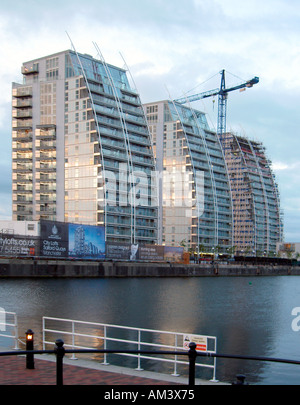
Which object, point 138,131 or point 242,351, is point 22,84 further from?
point 242,351

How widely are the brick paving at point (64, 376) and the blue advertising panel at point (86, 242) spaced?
303 feet

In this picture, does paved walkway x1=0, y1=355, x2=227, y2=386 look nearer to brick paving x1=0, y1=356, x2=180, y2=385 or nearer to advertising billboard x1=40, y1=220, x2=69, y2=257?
brick paving x1=0, y1=356, x2=180, y2=385

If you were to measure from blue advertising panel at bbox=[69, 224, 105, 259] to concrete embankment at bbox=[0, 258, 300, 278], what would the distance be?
2.38m

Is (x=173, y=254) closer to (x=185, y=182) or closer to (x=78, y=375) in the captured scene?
(x=185, y=182)

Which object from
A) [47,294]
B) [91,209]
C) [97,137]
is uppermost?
[97,137]

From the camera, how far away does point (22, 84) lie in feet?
527

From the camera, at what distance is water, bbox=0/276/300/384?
1106 inches

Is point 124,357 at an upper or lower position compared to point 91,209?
lower

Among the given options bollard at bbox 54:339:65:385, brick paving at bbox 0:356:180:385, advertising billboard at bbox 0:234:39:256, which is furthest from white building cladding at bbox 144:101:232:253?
bollard at bbox 54:339:65:385

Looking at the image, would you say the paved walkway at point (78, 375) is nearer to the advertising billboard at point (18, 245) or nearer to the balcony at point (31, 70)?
the advertising billboard at point (18, 245)

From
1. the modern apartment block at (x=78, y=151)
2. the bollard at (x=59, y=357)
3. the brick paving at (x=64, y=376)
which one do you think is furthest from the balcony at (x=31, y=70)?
the bollard at (x=59, y=357)
